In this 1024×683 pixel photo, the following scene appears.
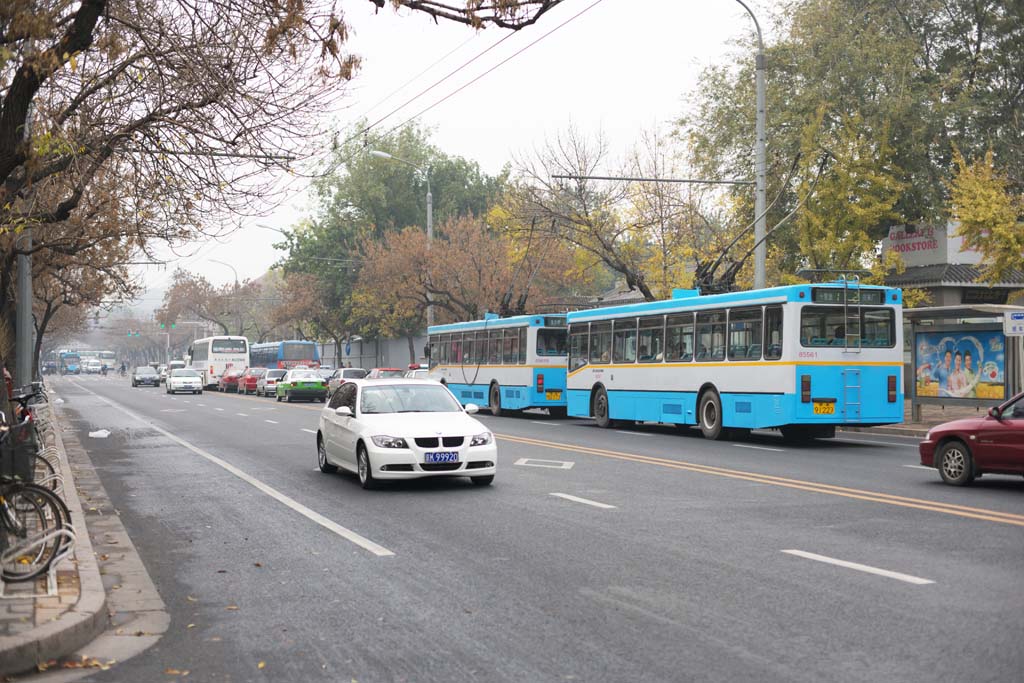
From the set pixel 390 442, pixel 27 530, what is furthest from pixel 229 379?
pixel 27 530

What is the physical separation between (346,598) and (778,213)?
32.3 meters

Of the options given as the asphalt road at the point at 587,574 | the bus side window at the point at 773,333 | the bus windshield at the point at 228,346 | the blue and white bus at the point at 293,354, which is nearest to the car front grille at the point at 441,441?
the asphalt road at the point at 587,574

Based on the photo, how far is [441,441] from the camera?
14.1 metres

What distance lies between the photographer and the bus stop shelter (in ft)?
78.5

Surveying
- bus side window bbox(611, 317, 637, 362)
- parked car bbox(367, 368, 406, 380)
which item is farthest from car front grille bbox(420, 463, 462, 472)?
parked car bbox(367, 368, 406, 380)

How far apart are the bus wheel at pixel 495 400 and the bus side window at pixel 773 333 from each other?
49.4 ft

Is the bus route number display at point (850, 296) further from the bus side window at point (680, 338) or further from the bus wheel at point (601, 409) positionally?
the bus wheel at point (601, 409)

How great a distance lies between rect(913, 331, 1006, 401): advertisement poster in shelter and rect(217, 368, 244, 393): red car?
4969 centimetres

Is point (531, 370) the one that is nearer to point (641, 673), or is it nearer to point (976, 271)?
point (976, 271)

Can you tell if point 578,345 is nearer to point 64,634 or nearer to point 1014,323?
point 1014,323

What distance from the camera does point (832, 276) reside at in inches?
1433

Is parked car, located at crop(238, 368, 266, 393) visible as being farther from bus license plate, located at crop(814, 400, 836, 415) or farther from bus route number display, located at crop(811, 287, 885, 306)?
bus license plate, located at crop(814, 400, 836, 415)

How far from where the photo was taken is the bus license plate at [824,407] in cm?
2128

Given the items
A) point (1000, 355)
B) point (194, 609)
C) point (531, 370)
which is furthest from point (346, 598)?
point (531, 370)
